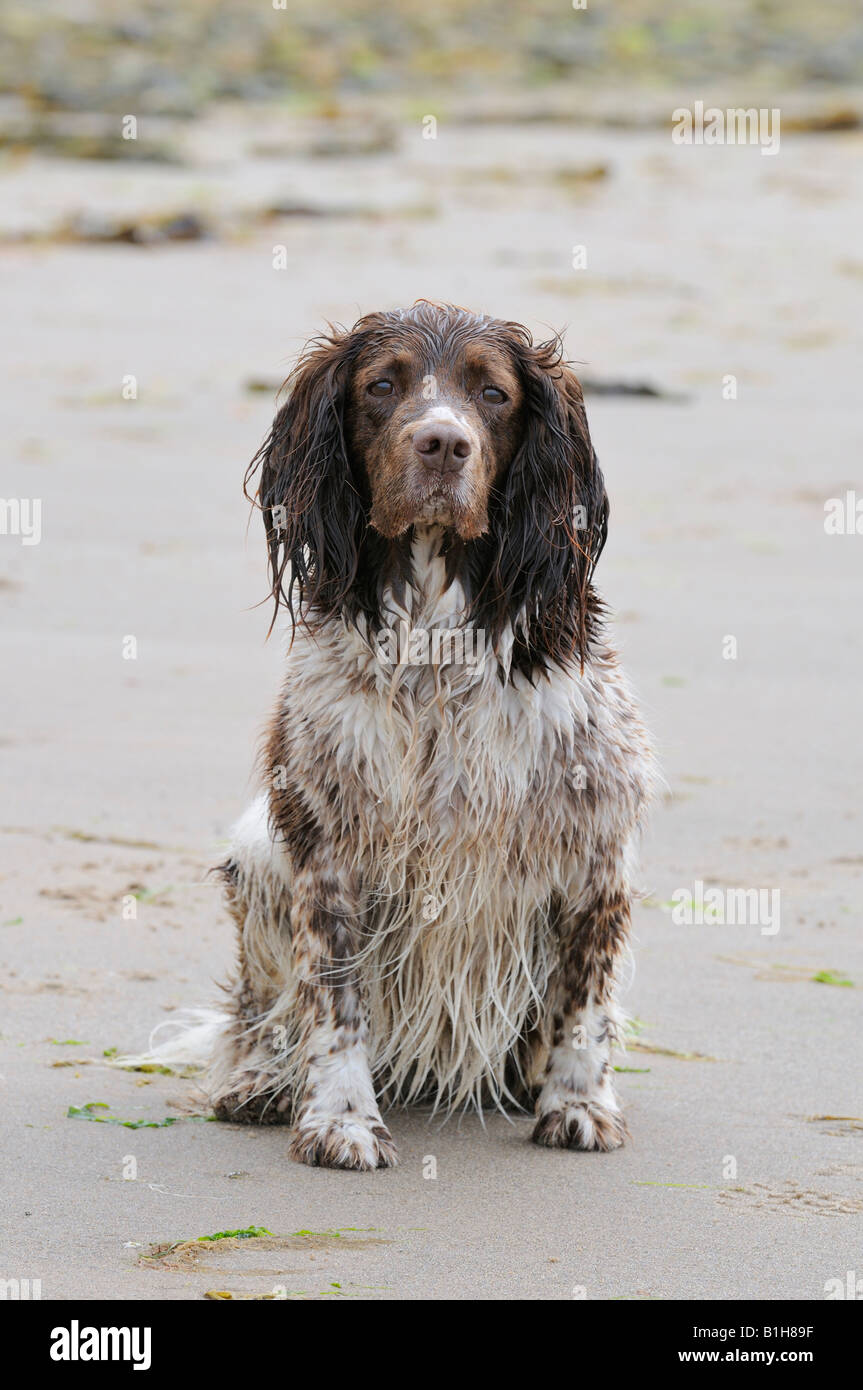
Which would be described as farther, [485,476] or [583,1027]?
[583,1027]

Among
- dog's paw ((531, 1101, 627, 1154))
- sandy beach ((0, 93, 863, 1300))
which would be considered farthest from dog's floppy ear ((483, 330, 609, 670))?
sandy beach ((0, 93, 863, 1300))

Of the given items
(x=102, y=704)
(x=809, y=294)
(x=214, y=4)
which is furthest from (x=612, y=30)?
(x=102, y=704)

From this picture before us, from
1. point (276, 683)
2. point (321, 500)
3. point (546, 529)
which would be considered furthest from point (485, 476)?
point (276, 683)

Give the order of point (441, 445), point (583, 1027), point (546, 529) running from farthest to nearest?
1. point (583, 1027)
2. point (546, 529)
3. point (441, 445)

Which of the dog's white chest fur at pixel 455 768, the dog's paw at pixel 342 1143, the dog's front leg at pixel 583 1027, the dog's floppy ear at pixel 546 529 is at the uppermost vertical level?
the dog's floppy ear at pixel 546 529

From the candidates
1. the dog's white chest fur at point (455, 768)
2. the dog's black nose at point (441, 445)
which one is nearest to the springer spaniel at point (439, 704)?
the dog's white chest fur at point (455, 768)

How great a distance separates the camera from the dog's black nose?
14.5 feet

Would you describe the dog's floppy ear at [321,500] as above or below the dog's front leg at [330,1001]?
above

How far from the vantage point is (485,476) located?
4602mm

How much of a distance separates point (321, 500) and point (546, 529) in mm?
514

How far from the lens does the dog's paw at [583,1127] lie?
15.6ft

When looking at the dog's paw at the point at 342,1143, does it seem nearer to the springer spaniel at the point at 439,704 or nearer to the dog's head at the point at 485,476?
the springer spaniel at the point at 439,704

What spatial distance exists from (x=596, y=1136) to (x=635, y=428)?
25.6 feet

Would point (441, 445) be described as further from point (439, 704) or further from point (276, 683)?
point (276, 683)
